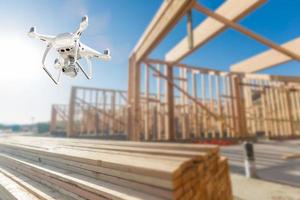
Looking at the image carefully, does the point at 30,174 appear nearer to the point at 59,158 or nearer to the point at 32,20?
the point at 59,158

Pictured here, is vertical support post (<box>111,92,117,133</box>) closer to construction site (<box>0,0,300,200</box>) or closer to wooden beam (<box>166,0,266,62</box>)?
construction site (<box>0,0,300,200</box>)

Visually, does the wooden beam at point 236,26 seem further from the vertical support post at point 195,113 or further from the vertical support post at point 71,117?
the vertical support post at point 71,117

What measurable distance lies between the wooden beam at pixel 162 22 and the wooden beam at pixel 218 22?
2.09 feet

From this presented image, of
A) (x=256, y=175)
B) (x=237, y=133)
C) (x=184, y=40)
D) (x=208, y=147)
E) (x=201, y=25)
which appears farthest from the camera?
(x=237, y=133)

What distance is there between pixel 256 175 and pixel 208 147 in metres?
2.54

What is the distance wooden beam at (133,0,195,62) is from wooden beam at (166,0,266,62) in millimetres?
636

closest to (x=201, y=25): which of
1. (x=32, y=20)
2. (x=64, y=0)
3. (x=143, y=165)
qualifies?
(x=64, y=0)

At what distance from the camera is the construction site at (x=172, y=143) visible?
1.29 m

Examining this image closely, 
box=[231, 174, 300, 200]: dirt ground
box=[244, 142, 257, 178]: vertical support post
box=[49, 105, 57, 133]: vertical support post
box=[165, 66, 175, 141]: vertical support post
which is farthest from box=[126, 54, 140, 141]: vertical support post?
box=[49, 105, 57, 133]: vertical support post

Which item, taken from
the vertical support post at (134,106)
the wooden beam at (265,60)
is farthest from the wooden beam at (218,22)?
the wooden beam at (265,60)

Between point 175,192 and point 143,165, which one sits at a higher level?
point 143,165

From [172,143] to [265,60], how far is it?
755 cm

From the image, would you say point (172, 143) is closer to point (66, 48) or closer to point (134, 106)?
point (66, 48)

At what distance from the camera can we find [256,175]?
132 inches
